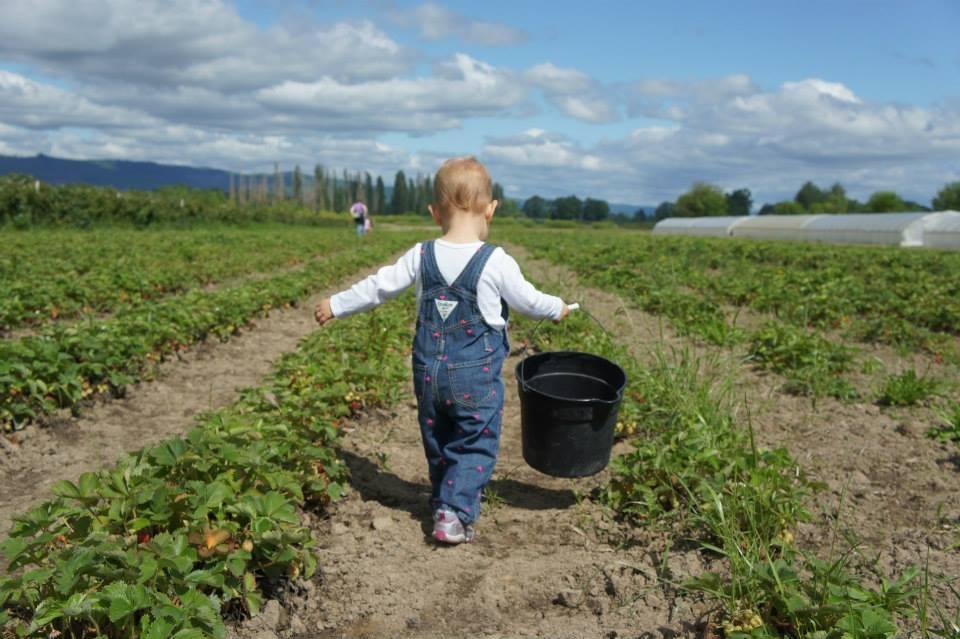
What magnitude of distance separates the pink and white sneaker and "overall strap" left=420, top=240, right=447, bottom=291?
96 centimetres

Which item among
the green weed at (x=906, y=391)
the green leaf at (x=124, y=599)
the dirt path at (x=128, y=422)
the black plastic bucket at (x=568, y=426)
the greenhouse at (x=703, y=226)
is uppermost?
the greenhouse at (x=703, y=226)

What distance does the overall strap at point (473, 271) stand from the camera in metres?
2.91

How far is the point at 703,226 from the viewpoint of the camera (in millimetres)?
51781

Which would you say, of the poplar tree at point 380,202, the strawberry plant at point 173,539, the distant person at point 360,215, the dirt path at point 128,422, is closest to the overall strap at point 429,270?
the strawberry plant at point 173,539

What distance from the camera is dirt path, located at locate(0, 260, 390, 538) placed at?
12.3 ft

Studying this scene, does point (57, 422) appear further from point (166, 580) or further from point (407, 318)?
point (407, 318)

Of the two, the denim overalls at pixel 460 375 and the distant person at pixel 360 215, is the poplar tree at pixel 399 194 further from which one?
the denim overalls at pixel 460 375

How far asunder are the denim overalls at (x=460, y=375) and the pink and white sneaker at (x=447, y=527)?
1.2 inches

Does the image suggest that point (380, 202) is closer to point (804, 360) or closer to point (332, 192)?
point (332, 192)

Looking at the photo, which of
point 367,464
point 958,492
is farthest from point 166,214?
point 958,492

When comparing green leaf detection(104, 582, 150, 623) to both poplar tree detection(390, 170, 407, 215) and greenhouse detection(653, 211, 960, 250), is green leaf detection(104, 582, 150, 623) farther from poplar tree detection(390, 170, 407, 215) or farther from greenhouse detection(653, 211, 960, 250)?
poplar tree detection(390, 170, 407, 215)

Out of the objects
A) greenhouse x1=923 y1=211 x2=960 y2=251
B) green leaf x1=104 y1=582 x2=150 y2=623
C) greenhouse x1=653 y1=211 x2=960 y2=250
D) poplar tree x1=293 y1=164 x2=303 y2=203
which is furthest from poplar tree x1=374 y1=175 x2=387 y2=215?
green leaf x1=104 y1=582 x2=150 y2=623

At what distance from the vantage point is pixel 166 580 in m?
2.10

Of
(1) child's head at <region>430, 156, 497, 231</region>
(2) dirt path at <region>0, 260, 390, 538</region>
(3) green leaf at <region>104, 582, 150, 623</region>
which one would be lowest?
(2) dirt path at <region>0, 260, 390, 538</region>
